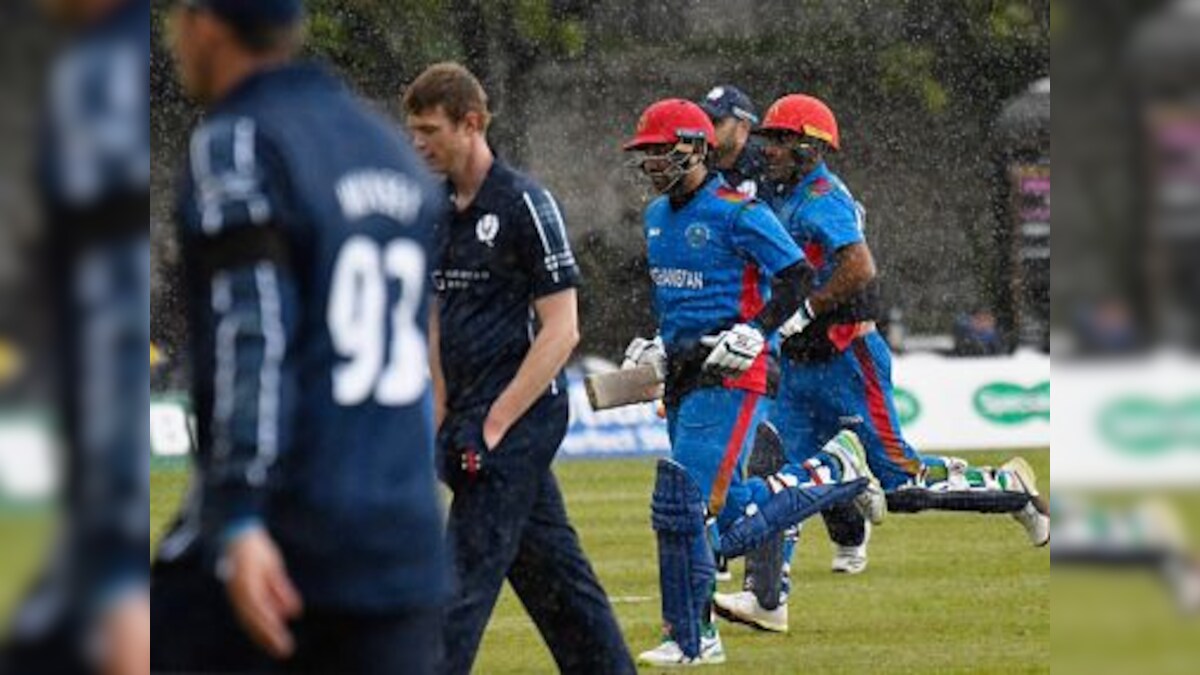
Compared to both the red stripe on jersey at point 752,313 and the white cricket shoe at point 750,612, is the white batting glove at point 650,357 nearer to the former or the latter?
the red stripe on jersey at point 752,313

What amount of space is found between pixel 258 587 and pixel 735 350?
6.51 meters

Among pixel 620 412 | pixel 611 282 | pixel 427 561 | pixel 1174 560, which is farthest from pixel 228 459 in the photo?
pixel 611 282

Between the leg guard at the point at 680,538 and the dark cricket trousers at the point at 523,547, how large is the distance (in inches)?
89.5

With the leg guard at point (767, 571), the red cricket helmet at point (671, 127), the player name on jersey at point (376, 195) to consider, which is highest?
the red cricket helmet at point (671, 127)

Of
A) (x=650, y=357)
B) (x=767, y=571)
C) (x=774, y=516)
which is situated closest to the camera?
(x=650, y=357)

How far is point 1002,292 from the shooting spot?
1128 inches

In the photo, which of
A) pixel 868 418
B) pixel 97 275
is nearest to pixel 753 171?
pixel 868 418

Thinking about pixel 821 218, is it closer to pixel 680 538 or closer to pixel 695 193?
pixel 695 193

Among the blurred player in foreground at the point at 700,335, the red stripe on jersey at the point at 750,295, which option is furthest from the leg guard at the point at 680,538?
the red stripe on jersey at the point at 750,295

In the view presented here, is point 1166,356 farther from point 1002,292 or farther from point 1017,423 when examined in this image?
point 1002,292

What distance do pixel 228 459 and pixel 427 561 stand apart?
56cm

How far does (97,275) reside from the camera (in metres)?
1.68

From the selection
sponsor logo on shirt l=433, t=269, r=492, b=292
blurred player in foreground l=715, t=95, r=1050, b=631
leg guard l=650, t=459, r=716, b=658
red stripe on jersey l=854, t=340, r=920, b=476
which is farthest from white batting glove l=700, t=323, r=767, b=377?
red stripe on jersey l=854, t=340, r=920, b=476

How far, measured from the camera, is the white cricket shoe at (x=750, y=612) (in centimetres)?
1107
